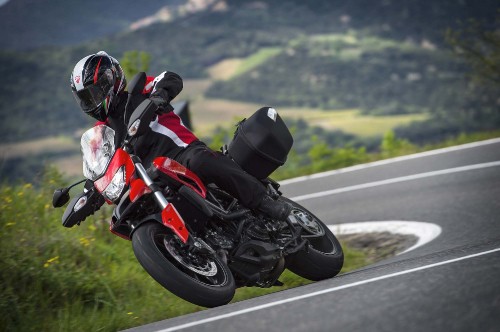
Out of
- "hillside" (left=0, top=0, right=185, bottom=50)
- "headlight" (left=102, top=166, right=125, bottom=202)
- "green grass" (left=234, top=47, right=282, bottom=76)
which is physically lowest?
"green grass" (left=234, top=47, right=282, bottom=76)

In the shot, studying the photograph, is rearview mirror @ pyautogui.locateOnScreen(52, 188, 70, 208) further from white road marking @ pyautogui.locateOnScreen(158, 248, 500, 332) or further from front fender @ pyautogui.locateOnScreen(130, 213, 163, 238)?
white road marking @ pyautogui.locateOnScreen(158, 248, 500, 332)

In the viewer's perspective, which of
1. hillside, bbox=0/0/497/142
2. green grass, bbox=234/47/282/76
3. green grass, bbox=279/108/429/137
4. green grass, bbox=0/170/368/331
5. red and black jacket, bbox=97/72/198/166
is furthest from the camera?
green grass, bbox=234/47/282/76

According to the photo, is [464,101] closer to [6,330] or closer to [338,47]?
[338,47]

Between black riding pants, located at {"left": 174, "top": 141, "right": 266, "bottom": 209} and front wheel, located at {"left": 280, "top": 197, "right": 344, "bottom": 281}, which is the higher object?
black riding pants, located at {"left": 174, "top": 141, "right": 266, "bottom": 209}

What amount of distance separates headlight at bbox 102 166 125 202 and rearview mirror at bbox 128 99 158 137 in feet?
1.07

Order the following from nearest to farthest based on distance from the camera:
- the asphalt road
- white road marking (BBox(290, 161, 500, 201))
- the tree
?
the asphalt road, white road marking (BBox(290, 161, 500, 201)), the tree

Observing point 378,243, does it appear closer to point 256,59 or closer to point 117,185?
point 117,185

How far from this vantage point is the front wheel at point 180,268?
5254mm

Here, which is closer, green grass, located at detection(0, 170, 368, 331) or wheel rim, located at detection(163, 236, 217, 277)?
wheel rim, located at detection(163, 236, 217, 277)

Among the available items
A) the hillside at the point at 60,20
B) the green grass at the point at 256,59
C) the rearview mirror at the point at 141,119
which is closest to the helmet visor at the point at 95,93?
the rearview mirror at the point at 141,119

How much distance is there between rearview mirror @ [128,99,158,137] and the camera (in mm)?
5480

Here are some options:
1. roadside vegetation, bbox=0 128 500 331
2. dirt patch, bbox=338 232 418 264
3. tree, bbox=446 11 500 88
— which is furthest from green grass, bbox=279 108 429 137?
roadside vegetation, bbox=0 128 500 331

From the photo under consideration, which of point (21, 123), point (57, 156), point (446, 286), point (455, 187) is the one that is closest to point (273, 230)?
point (446, 286)

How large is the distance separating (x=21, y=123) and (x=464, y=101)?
1263 inches
